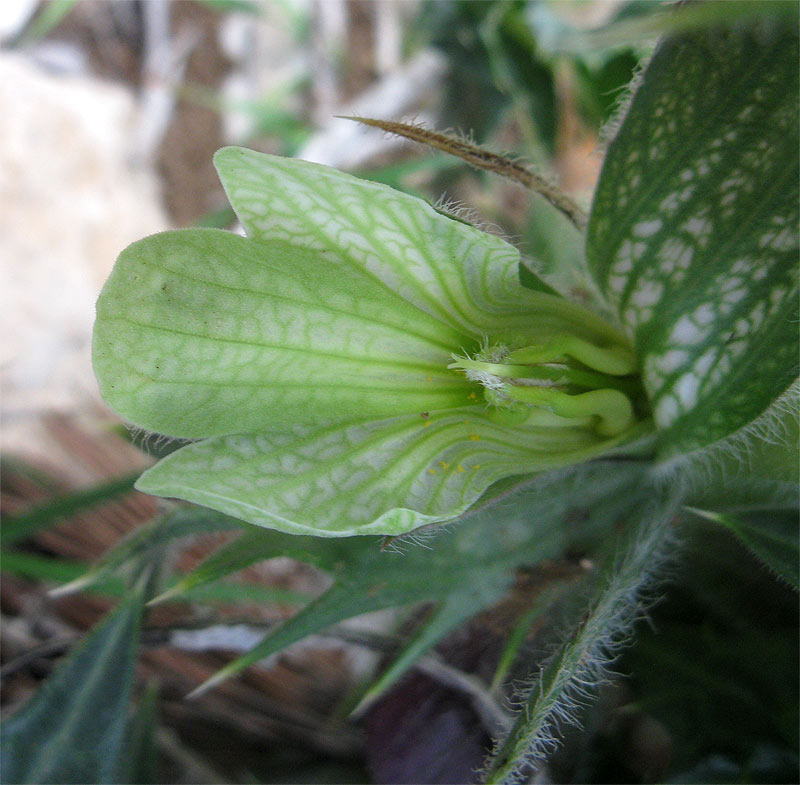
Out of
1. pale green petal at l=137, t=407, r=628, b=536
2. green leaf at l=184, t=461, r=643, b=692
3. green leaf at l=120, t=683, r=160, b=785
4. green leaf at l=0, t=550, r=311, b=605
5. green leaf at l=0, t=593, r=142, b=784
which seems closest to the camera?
pale green petal at l=137, t=407, r=628, b=536

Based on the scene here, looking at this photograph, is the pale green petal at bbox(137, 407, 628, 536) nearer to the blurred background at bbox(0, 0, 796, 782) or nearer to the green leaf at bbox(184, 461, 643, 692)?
the green leaf at bbox(184, 461, 643, 692)

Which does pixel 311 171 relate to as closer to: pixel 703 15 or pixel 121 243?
pixel 703 15

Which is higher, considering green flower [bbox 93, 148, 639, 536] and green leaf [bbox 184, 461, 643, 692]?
green flower [bbox 93, 148, 639, 536]

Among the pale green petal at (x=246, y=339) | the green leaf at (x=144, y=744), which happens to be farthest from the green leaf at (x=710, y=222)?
the green leaf at (x=144, y=744)

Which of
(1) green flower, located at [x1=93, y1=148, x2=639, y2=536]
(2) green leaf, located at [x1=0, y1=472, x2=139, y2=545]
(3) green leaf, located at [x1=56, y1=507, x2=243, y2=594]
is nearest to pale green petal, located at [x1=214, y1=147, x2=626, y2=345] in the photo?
(1) green flower, located at [x1=93, y1=148, x2=639, y2=536]

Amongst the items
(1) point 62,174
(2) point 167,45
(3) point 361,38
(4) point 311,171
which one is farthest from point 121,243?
(4) point 311,171

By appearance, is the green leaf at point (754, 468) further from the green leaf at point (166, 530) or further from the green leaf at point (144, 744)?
the green leaf at point (144, 744)

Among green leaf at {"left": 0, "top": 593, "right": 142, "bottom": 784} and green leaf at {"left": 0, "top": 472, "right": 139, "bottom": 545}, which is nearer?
green leaf at {"left": 0, "top": 593, "right": 142, "bottom": 784}
